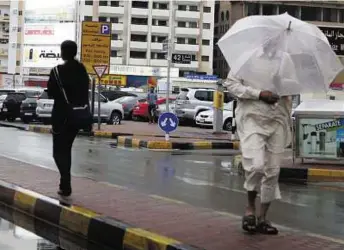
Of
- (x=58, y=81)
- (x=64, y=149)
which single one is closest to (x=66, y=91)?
(x=58, y=81)

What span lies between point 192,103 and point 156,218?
2304cm

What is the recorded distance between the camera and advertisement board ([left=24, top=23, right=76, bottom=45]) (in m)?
59.5

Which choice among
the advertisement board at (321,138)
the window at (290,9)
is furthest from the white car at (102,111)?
the window at (290,9)

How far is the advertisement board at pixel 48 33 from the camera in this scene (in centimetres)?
5953

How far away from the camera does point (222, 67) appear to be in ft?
335

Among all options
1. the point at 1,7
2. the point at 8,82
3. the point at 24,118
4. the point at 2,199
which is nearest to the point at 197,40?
the point at 8,82

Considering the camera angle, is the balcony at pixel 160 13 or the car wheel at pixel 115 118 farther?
the balcony at pixel 160 13

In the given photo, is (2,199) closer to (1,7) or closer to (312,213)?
(312,213)

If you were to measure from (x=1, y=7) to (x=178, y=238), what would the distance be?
11849 centimetres

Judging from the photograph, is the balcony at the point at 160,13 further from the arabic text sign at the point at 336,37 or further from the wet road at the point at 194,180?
the arabic text sign at the point at 336,37

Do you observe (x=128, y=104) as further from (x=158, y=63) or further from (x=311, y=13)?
(x=311, y=13)

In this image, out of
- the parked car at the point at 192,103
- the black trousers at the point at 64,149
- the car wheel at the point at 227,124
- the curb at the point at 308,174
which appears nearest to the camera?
the black trousers at the point at 64,149

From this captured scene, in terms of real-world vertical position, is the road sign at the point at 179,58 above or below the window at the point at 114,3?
below

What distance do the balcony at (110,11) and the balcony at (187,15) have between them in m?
8.51
